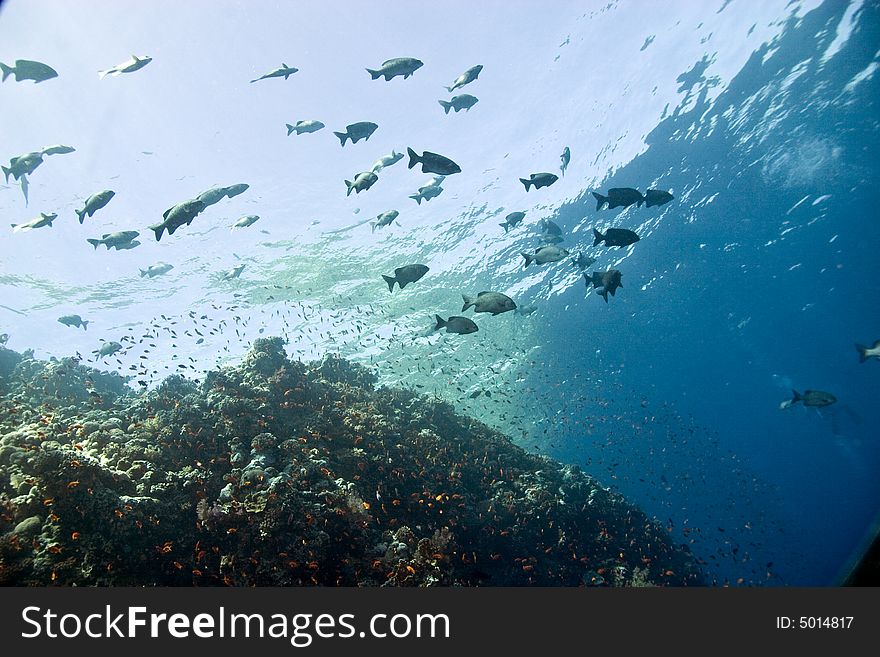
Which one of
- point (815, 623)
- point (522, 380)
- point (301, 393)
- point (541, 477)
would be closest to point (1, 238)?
point (301, 393)

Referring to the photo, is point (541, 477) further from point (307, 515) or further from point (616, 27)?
point (616, 27)

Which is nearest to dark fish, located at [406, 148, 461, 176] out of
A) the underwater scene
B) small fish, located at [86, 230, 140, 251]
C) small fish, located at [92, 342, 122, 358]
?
the underwater scene

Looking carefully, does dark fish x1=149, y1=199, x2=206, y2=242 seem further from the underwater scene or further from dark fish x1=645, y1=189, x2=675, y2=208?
dark fish x1=645, y1=189, x2=675, y2=208

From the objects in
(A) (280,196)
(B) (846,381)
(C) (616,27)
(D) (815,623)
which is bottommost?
(D) (815,623)

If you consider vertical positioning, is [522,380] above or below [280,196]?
below

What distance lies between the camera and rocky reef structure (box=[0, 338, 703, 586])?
5.68 metres

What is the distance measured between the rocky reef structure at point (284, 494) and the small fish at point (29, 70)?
20.9 feet

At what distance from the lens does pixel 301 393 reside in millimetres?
11359

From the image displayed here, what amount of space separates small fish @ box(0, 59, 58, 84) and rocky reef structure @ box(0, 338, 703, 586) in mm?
6372

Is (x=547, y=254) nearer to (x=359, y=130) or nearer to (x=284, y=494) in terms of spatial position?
(x=359, y=130)

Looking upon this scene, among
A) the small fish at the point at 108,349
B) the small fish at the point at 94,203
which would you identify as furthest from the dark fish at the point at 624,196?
the small fish at the point at 108,349

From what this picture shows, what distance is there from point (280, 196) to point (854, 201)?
36719 mm

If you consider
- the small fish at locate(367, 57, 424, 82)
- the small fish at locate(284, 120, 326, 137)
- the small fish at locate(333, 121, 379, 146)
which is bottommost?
the small fish at locate(333, 121, 379, 146)

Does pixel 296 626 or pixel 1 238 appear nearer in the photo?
pixel 296 626
